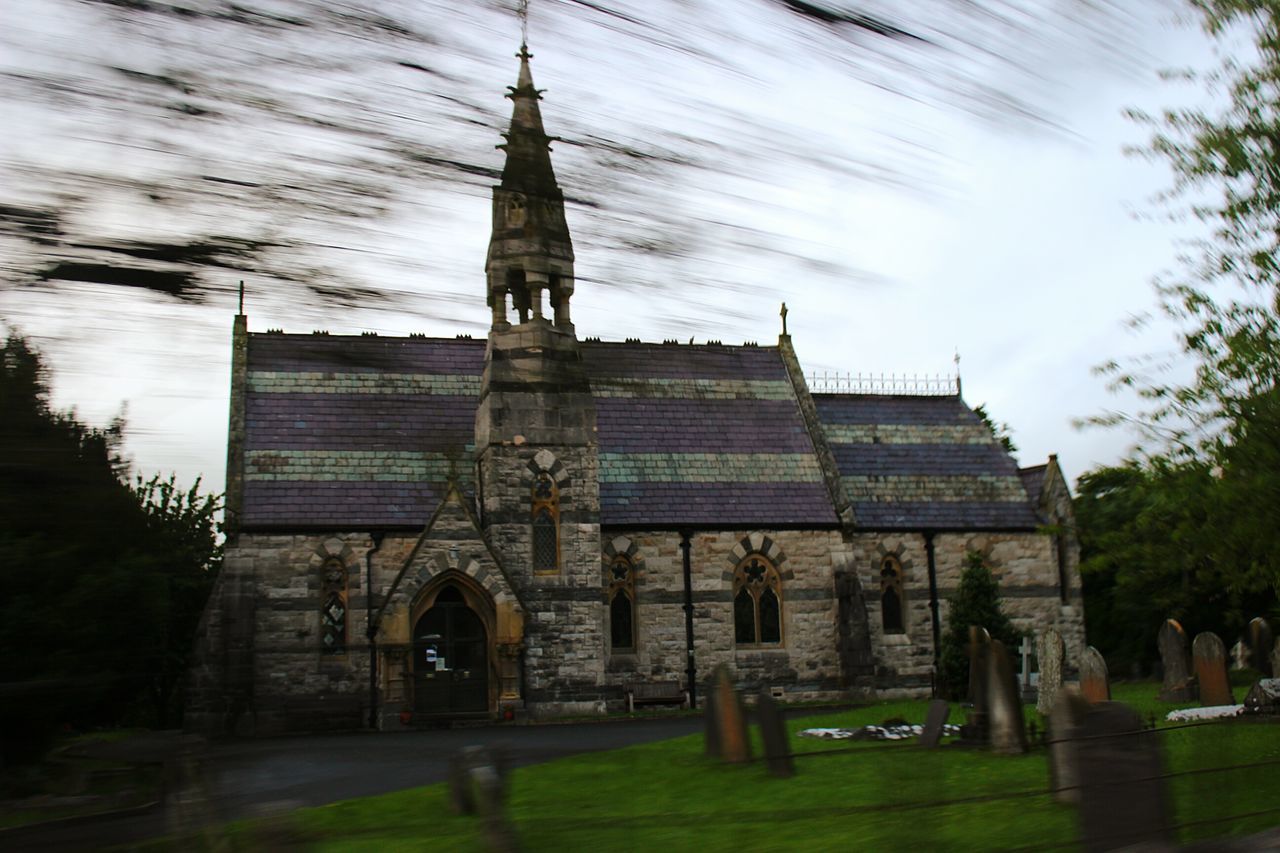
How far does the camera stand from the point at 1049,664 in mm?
18766

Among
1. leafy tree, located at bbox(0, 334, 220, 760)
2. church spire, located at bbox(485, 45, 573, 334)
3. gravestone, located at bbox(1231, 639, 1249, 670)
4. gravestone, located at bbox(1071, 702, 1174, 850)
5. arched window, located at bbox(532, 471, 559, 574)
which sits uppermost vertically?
arched window, located at bbox(532, 471, 559, 574)

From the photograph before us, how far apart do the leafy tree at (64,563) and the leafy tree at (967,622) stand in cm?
2428

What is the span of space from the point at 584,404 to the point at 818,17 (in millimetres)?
23444

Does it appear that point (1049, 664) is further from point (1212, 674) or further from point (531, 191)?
point (531, 191)

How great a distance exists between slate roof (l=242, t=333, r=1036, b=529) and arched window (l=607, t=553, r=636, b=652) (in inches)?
39.4

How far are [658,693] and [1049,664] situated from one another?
9.44 meters

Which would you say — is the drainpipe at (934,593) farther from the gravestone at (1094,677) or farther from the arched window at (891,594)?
the gravestone at (1094,677)

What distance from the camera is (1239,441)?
1006 centimetres

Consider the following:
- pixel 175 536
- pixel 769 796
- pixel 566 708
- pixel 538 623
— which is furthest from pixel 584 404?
pixel 175 536

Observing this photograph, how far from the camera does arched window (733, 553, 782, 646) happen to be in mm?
27109

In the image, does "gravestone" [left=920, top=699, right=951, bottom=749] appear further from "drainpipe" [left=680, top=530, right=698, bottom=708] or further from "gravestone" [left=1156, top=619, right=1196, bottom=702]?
"drainpipe" [left=680, top=530, right=698, bottom=708]

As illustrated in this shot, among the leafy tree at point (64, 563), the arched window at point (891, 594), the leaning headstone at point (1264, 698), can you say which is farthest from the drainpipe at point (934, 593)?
the leafy tree at point (64, 563)

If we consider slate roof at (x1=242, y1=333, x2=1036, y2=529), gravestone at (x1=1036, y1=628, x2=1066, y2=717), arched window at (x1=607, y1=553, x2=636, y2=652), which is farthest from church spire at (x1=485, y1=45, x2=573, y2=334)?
arched window at (x1=607, y1=553, x2=636, y2=652)

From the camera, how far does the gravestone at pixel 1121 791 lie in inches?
170
